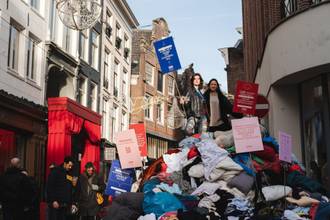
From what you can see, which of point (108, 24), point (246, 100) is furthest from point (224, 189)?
point (108, 24)

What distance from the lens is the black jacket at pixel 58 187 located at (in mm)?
9977

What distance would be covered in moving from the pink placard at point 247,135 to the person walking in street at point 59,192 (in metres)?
4.24

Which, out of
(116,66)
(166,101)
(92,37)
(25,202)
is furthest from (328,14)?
(166,101)

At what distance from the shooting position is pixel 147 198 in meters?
7.14

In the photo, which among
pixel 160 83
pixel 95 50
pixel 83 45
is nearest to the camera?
pixel 83 45

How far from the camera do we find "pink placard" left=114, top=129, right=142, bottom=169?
924cm

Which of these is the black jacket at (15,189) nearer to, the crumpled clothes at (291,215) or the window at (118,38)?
the crumpled clothes at (291,215)

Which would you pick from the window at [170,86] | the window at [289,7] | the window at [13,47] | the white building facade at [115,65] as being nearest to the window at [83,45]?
the white building facade at [115,65]

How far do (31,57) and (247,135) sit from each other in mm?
13171

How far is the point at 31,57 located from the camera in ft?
61.4

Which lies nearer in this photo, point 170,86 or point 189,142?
point 189,142

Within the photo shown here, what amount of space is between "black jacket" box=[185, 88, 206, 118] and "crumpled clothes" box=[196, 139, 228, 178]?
153 centimetres

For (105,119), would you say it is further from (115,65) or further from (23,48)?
(23,48)

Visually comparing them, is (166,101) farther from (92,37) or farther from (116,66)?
(92,37)
